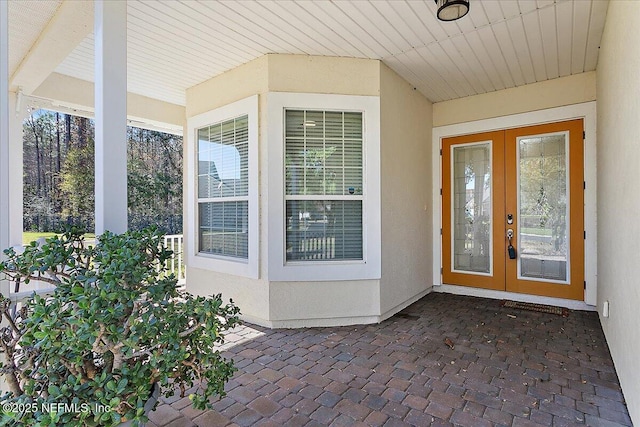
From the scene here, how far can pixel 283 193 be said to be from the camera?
356cm

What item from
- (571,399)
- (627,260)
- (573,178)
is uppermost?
(573,178)

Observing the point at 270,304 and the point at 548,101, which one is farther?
the point at 548,101

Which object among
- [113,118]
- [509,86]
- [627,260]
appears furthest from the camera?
[509,86]

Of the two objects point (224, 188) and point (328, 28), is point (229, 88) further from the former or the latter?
point (328, 28)

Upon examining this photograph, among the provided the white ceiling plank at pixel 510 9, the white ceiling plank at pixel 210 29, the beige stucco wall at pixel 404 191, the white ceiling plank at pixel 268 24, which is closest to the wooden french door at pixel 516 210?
the beige stucco wall at pixel 404 191

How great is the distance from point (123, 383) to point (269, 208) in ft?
7.88

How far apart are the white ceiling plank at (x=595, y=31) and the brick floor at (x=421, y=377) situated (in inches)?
116

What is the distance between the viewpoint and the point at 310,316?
11.7ft

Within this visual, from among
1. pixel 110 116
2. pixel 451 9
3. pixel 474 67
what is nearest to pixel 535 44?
pixel 474 67

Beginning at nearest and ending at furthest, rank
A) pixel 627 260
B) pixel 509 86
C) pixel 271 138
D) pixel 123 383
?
pixel 123 383, pixel 627 260, pixel 271 138, pixel 509 86

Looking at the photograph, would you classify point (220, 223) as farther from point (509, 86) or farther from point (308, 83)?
point (509, 86)

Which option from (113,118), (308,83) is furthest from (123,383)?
(308,83)

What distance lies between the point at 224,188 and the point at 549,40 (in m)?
3.86

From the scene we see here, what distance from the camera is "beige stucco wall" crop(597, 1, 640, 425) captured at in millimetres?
1845
